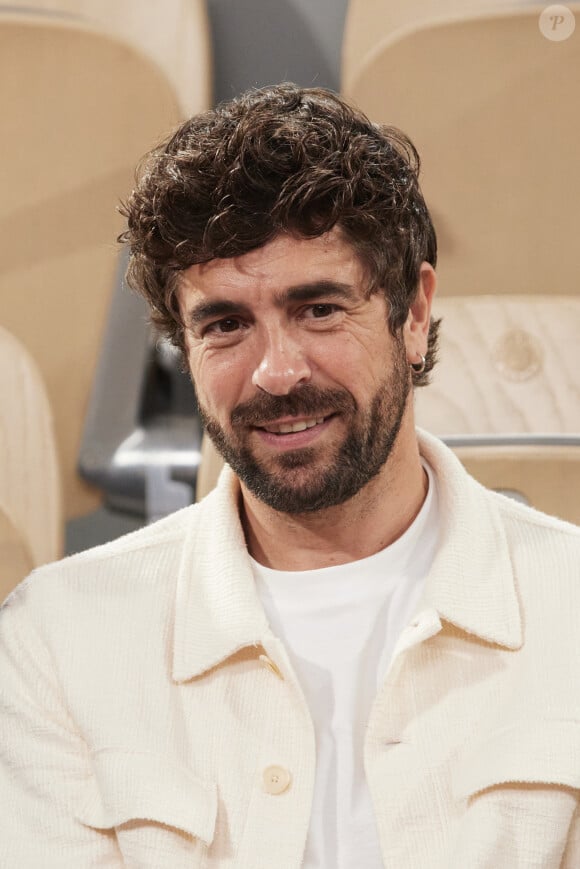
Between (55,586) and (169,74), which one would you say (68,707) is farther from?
(169,74)

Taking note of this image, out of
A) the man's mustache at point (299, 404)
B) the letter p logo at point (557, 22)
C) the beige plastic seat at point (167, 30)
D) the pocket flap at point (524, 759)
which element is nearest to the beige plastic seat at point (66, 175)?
the beige plastic seat at point (167, 30)

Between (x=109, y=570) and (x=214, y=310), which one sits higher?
(x=214, y=310)

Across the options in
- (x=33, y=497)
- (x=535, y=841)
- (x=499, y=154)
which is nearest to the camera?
(x=535, y=841)

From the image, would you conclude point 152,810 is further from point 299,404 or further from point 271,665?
point 299,404

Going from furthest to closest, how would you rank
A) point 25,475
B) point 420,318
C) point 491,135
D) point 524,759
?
point 491,135 → point 25,475 → point 420,318 → point 524,759

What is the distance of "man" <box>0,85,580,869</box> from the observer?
2.01ft

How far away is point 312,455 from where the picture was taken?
0.67 meters

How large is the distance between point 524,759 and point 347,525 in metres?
0.16

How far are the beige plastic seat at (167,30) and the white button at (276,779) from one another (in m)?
0.68

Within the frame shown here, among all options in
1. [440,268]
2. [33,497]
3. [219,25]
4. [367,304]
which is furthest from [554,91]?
[33,497]

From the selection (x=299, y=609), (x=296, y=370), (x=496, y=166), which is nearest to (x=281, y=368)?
(x=296, y=370)

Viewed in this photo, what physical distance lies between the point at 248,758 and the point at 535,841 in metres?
0.15

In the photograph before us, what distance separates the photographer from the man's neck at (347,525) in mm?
680

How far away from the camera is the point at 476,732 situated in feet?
2.04
